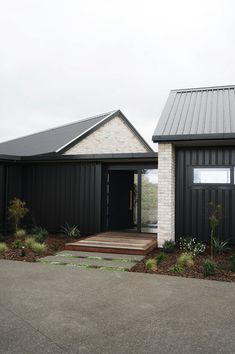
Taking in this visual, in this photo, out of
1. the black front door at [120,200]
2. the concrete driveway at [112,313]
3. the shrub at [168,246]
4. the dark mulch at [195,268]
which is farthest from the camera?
the black front door at [120,200]

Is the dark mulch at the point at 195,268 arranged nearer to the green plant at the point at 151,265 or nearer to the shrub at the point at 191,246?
the green plant at the point at 151,265

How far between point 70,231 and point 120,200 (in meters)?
2.43

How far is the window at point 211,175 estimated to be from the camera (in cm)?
936

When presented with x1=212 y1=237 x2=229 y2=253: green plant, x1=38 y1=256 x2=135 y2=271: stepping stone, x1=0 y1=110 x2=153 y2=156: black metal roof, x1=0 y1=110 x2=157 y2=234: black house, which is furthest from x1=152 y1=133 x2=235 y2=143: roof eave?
x1=0 y1=110 x2=153 y2=156: black metal roof

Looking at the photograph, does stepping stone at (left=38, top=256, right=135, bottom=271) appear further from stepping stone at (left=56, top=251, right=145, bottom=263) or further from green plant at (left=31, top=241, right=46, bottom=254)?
green plant at (left=31, top=241, right=46, bottom=254)

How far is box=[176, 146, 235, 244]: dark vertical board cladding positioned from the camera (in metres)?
9.30

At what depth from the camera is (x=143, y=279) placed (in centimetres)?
636

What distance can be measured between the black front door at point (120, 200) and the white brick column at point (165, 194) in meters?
3.39

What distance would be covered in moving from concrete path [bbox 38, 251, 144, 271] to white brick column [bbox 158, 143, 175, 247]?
1.29 meters

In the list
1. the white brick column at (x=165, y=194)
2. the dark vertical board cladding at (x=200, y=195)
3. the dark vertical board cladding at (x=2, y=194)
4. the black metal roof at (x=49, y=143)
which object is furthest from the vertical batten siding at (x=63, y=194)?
the dark vertical board cladding at (x=200, y=195)

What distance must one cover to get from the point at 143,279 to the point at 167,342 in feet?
8.69

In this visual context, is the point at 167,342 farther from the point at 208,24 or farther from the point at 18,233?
the point at 208,24

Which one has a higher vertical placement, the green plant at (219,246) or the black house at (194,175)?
the black house at (194,175)

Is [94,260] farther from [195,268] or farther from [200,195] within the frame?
[200,195]
